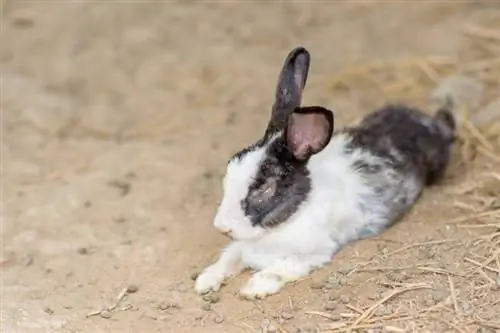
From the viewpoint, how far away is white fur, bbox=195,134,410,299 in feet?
14.2

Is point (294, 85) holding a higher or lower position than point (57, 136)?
higher

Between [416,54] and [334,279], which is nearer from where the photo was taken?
[334,279]

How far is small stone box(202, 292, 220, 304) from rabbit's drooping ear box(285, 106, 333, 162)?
69cm

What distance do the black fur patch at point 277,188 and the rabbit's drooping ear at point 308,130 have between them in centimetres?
6

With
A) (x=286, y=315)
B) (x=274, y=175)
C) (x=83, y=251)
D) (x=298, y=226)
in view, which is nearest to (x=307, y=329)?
(x=286, y=315)

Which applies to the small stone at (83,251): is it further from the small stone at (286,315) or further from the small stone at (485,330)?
the small stone at (485,330)

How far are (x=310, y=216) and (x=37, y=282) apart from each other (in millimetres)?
1278

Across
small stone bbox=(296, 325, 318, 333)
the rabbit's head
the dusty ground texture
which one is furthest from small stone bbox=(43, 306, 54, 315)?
small stone bbox=(296, 325, 318, 333)

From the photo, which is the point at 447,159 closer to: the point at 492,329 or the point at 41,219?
the point at 492,329

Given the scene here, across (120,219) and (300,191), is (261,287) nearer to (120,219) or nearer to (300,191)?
(300,191)

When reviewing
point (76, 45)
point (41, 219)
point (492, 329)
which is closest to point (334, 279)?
point (492, 329)

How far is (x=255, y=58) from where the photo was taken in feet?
22.0

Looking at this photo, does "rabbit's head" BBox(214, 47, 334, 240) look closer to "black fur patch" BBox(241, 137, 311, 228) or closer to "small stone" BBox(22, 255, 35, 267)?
"black fur patch" BBox(241, 137, 311, 228)

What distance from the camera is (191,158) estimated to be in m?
5.67
